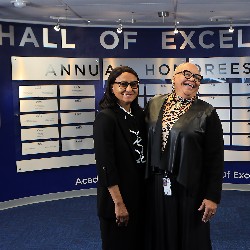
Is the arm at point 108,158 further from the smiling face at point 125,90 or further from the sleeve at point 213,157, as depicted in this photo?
the sleeve at point 213,157

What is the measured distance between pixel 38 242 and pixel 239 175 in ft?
10.6

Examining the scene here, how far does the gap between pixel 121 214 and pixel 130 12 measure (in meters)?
3.20

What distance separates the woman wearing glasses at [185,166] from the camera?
7.22 ft

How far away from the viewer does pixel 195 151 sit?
2.20m

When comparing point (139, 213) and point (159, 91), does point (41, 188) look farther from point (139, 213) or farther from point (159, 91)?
point (139, 213)

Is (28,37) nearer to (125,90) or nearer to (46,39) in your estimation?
(46,39)

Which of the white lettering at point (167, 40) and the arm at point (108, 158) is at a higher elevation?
the white lettering at point (167, 40)

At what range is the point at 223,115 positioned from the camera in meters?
5.71

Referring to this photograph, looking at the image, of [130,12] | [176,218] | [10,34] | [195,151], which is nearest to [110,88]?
[195,151]

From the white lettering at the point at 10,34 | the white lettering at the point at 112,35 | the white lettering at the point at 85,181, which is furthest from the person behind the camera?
the white lettering at the point at 85,181

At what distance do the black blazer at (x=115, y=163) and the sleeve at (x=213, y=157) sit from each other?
1.26 feet

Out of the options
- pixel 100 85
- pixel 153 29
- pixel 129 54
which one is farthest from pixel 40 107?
pixel 153 29

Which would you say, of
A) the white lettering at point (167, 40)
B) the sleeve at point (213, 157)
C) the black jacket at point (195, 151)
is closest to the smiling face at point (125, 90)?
the black jacket at point (195, 151)

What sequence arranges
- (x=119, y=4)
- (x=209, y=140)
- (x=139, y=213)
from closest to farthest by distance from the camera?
(x=209, y=140) < (x=139, y=213) < (x=119, y=4)
